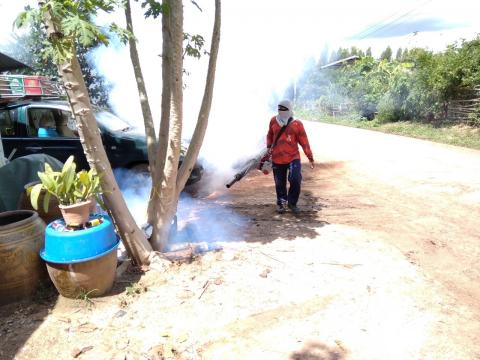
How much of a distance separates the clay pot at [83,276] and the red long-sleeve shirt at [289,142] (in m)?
2.93

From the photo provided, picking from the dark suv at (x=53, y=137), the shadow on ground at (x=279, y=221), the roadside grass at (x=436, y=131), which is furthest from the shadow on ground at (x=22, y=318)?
the roadside grass at (x=436, y=131)

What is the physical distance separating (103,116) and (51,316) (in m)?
4.52

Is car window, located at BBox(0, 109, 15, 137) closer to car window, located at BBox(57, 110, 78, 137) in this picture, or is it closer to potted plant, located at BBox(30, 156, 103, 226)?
car window, located at BBox(57, 110, 78, 137)

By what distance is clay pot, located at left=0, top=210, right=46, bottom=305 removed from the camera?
10.5 ft

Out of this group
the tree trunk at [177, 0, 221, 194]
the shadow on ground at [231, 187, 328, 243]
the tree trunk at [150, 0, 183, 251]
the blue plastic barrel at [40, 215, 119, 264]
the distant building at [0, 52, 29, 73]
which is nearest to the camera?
the blue plastic barrel at [40, 215, 119, 264]

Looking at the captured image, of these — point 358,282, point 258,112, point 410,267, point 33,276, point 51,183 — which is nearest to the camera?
point 51,183

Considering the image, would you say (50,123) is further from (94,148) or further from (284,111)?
(284,111)

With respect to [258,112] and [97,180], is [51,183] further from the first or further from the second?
[258,112]

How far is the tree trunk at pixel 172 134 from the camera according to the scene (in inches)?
143

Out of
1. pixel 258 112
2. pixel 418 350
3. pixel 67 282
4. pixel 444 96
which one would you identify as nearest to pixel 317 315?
pixel 418 350

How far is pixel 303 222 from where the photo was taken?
212 inches

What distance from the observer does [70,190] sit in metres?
3.26

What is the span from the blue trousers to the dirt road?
9.9 inches

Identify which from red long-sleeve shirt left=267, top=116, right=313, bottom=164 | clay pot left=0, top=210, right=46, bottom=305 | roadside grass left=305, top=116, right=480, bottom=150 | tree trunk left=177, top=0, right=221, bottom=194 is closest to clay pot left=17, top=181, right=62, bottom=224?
clay pot left=0, top=210, right=46, bottom=305
